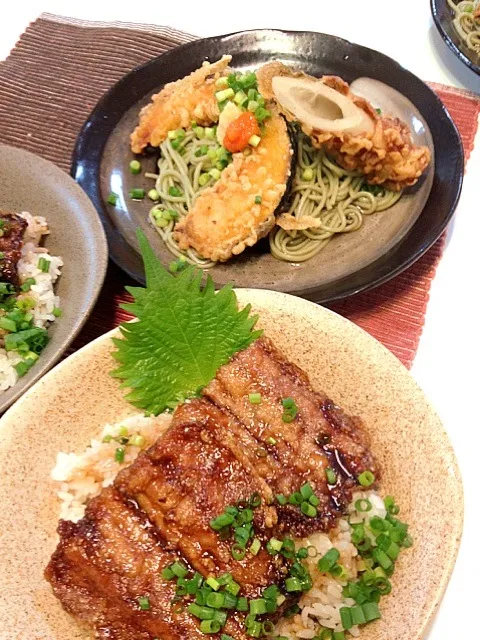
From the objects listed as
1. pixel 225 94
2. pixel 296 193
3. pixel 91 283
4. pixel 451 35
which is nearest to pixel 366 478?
pixel 91 283

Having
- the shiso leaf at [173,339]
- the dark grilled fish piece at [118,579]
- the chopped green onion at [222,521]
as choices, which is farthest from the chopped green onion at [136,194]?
the chopped green onion at [222,521]

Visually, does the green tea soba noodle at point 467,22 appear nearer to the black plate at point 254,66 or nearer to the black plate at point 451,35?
the black plate at point 451,35

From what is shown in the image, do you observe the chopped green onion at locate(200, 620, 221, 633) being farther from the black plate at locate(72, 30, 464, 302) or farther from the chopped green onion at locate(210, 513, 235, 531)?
the black plate at locate(72, 30, 464, 302)

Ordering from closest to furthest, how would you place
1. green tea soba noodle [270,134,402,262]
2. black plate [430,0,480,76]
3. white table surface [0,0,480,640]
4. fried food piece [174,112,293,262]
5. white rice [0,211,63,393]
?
1. white table surface [0,0,480,640]
2. white rice [0,211,63,393]
3. fried food piece [174,112,293,262]
4. green tea soba noodle [270,134,402,262]
5. black plate [430,0,480,76]

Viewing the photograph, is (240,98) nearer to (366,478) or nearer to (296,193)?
(296,193)

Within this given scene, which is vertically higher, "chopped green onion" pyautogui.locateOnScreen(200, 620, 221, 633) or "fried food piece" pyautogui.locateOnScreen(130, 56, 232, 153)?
"fried food piece" pyautogui.locateOnScreen(130, 56, 232, 153)

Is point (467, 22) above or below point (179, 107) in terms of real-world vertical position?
above

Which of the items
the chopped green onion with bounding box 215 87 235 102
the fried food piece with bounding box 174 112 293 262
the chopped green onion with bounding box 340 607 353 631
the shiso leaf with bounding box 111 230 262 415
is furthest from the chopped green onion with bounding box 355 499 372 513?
the chopped green onion with bounding box 215 87 235 102

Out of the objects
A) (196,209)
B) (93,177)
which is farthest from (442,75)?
(93,177)
